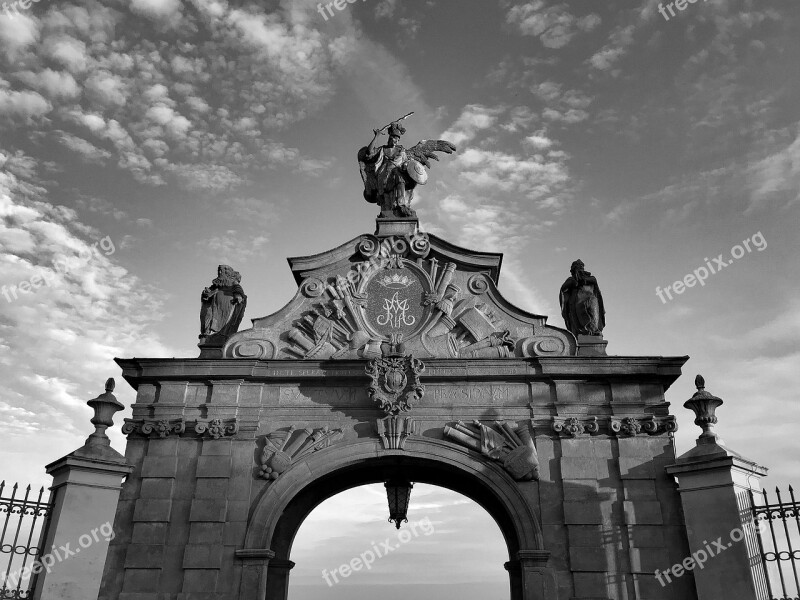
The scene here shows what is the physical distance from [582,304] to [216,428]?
7.79 m

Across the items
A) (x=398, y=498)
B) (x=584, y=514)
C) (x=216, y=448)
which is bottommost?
(x=584, y=514)

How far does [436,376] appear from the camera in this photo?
13789 mm

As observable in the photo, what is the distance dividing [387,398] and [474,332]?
2352mm

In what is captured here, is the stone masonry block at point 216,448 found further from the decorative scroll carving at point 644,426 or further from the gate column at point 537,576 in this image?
the decorative scroll carving at point 644,426

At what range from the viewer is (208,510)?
42.2 ft

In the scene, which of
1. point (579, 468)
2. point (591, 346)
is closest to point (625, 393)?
point (591, 346)

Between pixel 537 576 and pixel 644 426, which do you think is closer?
pixel 537 576

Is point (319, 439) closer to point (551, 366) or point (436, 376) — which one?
point (436, 376)

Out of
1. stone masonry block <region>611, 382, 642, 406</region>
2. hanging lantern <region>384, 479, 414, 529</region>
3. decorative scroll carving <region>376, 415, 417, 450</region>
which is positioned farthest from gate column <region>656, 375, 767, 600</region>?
hanging lantern <region>384, 479, 414, 529</region>

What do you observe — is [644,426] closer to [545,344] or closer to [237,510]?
[545,344]

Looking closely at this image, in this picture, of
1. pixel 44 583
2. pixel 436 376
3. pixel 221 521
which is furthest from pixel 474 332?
pixel 44 583

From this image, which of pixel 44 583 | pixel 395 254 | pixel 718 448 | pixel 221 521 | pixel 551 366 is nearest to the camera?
pixel 44 583

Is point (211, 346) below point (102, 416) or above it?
above

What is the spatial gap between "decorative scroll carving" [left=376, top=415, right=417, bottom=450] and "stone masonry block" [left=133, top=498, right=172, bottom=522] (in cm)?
413
